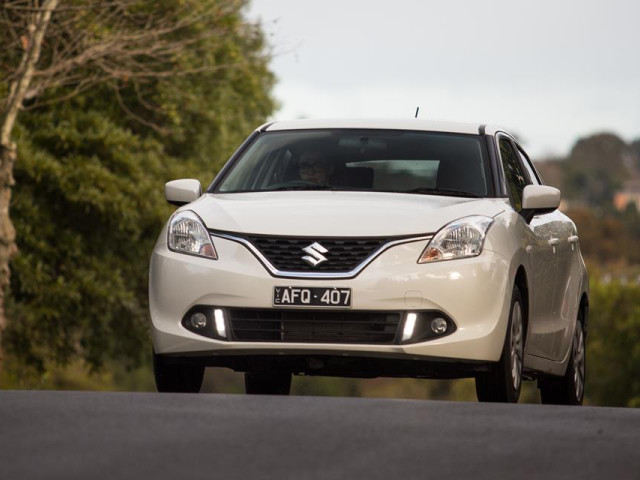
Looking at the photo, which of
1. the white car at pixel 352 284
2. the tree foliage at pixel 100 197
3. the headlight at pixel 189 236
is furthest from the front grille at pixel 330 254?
the tree foliage at pixel 100 197

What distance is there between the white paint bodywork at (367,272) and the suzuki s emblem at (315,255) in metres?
0.08

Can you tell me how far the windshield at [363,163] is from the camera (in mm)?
9406

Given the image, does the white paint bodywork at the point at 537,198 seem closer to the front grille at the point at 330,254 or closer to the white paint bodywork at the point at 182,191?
the front grille at the point at 330,254

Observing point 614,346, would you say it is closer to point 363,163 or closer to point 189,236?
point 363,163

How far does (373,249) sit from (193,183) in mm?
1641

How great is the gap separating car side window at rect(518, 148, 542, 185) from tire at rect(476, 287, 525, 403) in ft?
6.98

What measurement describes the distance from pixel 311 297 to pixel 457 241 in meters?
0.83

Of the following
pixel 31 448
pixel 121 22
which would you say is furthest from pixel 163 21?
pixel 31 448

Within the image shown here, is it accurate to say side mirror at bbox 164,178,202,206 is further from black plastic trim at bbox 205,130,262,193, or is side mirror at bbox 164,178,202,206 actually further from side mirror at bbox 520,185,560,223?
side mirror at bbox 520,185,560,223

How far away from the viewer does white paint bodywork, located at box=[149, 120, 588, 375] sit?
326 inches

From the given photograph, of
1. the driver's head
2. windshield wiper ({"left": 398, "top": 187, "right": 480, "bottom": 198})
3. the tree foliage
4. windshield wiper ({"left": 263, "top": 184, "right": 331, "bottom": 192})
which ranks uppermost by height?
the driver's head

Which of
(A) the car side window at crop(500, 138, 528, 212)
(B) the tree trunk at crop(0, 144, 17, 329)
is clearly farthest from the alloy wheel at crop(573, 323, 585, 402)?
(B) the tree trunk at crop(0, 144, 17, 329)

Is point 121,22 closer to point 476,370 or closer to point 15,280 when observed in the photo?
point 15,280

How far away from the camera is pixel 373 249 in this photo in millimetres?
8305
